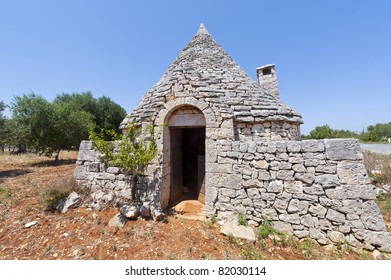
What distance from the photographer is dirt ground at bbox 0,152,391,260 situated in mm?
2977

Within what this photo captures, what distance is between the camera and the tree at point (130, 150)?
159 inches

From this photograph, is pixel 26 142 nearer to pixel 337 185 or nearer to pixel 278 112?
pixel 278 112

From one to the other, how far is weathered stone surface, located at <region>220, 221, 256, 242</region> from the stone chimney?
649 centimetres

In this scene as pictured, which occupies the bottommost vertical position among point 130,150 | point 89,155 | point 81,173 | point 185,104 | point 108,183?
point 108,183

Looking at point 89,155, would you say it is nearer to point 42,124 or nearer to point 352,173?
point 352,173

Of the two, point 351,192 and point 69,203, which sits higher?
point 351,192

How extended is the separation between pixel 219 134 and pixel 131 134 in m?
2.43

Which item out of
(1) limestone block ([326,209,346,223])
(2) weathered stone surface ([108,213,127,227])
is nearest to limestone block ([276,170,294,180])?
(1) limestone block ([326,209,346,223])

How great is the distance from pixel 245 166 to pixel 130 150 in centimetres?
300

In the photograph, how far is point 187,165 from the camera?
7.52m

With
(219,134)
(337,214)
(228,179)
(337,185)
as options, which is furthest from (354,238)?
(219,134)

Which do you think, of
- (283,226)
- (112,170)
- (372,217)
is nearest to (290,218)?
(283,226)

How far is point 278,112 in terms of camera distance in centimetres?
455

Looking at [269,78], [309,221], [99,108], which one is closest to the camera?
[309,221]
